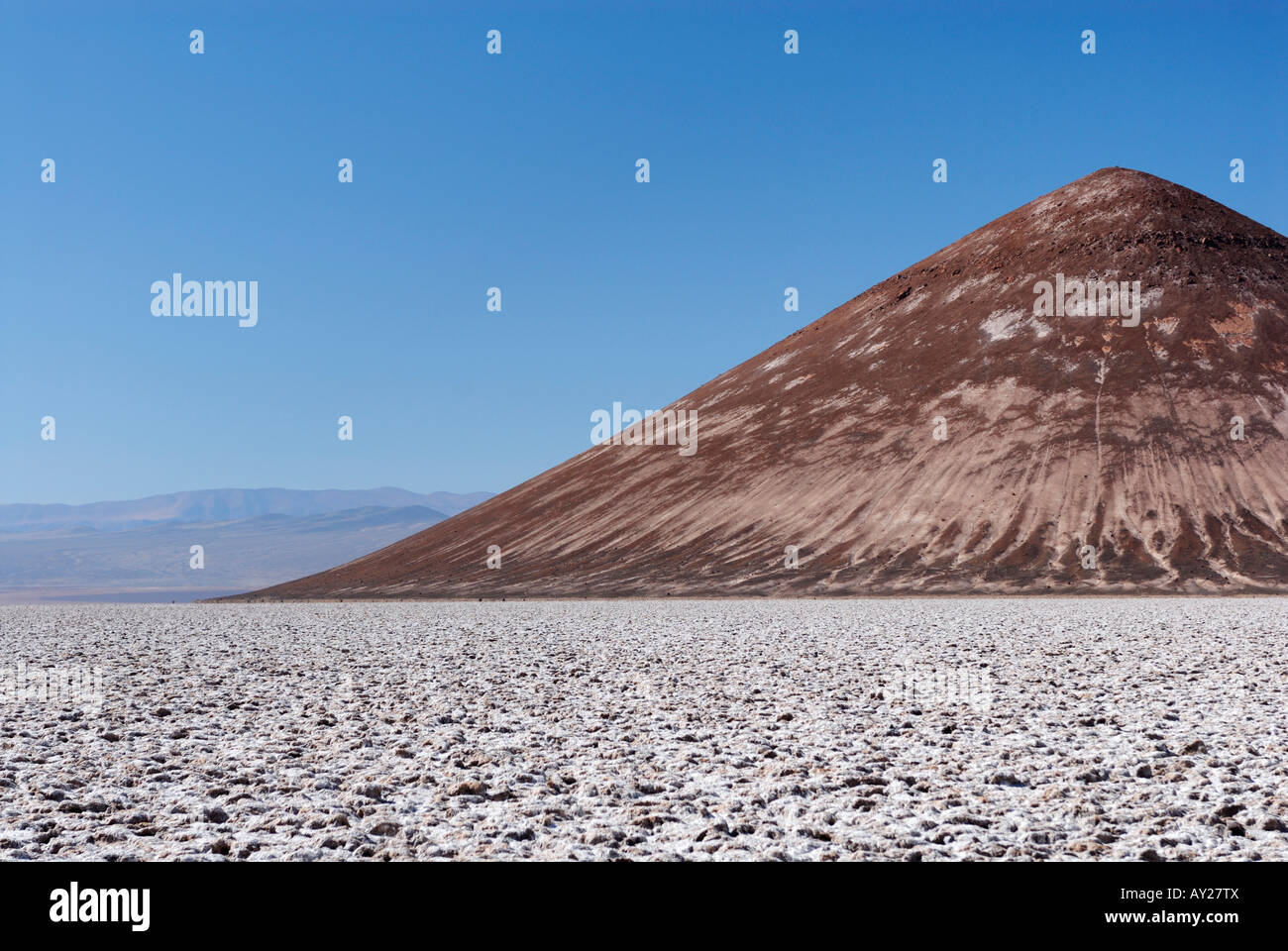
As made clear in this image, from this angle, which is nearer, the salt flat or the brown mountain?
the salt flat

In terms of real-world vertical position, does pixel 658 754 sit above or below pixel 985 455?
below

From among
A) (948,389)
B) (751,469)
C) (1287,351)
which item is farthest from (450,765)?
(1287,351)

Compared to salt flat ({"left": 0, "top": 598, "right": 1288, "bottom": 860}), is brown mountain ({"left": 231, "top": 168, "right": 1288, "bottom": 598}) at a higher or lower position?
higher

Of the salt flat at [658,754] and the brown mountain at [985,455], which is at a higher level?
the brown mountain at [985,455]

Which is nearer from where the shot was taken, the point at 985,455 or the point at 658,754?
the point at 658,754
